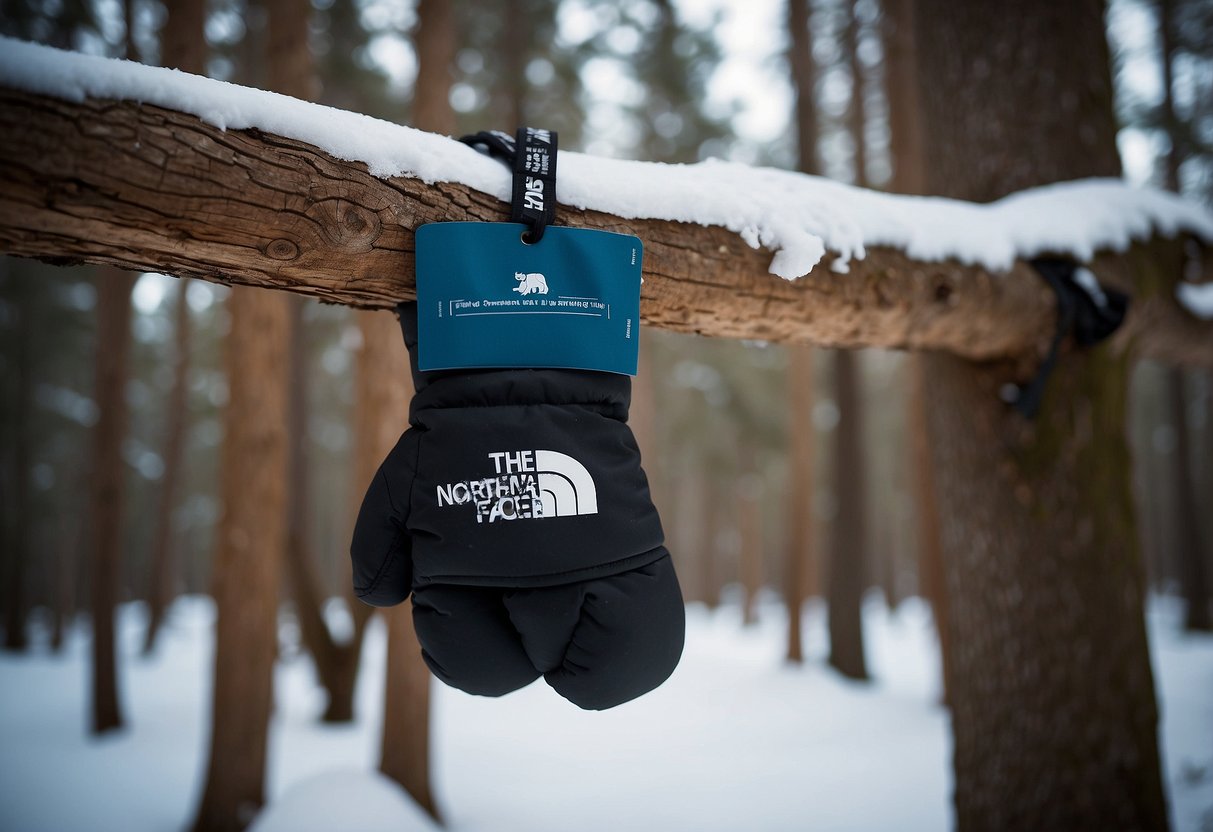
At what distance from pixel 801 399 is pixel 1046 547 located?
7.58 metres

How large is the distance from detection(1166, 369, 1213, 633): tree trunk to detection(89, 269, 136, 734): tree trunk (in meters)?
15.7

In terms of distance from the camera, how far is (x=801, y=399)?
995 centimetres

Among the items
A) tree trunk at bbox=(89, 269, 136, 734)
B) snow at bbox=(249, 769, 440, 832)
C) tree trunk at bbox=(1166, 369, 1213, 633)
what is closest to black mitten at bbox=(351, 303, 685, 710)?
snow at bbox=(249, 769, 440, 832)

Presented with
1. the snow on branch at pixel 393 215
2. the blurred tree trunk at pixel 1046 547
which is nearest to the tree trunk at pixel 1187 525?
the blurred tree trunk at pixel 1046 547

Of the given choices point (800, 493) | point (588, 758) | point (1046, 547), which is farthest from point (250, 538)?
point (800, 493)

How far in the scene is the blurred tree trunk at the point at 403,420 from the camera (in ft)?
15.0

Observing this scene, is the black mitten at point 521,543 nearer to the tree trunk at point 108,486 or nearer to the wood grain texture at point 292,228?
the wood grain texture at point 292,228

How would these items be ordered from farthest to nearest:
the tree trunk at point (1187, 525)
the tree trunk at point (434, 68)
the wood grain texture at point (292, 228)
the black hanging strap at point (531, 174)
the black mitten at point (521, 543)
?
1. the tree trunk at point (1187, 525)
2. the tree trunk at point (434, 68)
3. the black hanging strap at point (531, 174)
4. the black mitten at point (521, 543)
5. the wood grain texture at point (292, 228)

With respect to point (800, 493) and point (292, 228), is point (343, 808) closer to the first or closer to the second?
point (292, 228)

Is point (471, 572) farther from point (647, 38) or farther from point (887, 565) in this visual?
point (887, 565)

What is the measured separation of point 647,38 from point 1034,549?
423 inches

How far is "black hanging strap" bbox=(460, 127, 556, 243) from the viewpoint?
4.50 feet

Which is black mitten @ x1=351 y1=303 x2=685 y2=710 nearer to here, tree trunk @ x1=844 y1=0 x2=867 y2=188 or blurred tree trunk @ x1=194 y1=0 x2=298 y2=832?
blurred tree trunk @ x1=194 y1=0 x2=298 y2=832

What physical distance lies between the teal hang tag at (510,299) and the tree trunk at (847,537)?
8.27 metres
